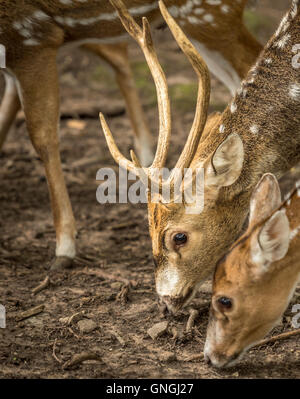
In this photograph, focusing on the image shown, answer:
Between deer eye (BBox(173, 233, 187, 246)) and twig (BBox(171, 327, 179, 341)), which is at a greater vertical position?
deer eye (BBox(173, 233, 187, 246))

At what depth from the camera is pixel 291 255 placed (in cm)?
322

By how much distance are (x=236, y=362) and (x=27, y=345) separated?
114 cm

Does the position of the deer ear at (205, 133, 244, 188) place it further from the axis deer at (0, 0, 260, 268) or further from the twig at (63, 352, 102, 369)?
the axis deer at (0, 0, 260, 268)

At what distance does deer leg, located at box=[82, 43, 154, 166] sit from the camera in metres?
6.16

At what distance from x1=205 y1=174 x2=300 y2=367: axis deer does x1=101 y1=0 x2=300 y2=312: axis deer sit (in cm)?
46

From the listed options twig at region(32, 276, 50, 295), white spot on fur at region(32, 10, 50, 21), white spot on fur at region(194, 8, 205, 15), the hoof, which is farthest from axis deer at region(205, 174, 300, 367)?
white spot on fur at region(32, 10, 50, 21)

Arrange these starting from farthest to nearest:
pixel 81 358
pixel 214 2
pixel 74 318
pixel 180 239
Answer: pixel 214 2, pixel 74 318, pixel 180 239, pixel 81 358

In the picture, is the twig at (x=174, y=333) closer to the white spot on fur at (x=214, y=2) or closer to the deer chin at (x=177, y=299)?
the deer chin at (x=177, y=299)

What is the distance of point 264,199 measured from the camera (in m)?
3.34

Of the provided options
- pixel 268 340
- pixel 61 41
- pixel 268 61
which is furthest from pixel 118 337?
pixel 61 41

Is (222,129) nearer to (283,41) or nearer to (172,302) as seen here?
(283,41)

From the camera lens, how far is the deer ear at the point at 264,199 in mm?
3312

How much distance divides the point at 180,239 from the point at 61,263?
1.27 m

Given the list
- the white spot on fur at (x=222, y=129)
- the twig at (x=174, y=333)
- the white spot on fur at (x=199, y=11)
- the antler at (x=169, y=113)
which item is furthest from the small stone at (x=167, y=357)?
the white spot on fur at (x=199, y=11)
